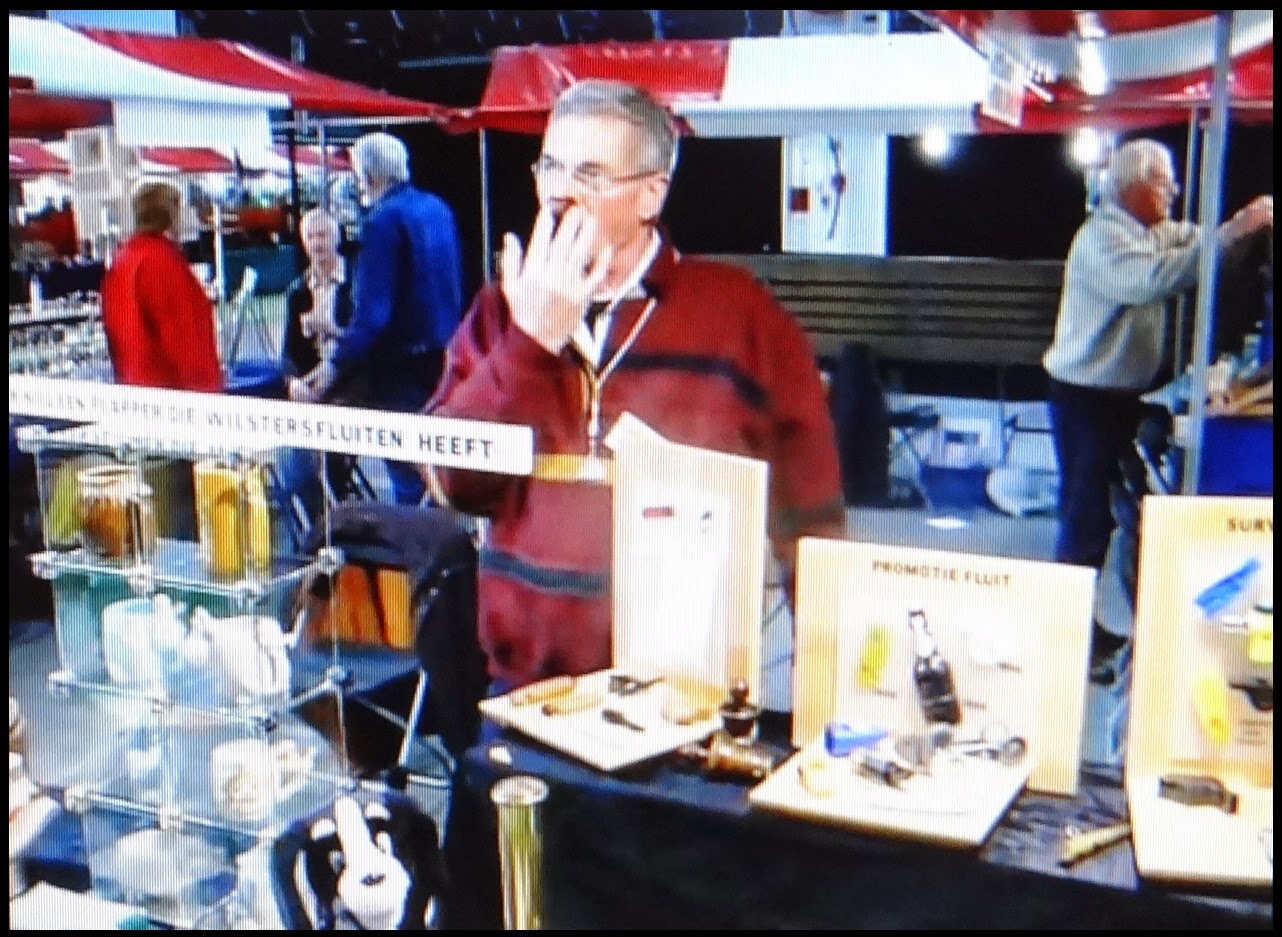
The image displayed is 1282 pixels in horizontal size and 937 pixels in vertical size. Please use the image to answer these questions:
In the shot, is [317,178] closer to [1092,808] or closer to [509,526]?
[509,526]

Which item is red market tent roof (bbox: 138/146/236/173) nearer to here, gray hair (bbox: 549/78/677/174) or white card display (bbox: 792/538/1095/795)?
gray hair (bbox: 549/78/677/174)

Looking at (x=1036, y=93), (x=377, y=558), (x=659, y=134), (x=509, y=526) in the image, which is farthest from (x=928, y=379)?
(x=377, y=558)

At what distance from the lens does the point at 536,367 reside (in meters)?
2.07

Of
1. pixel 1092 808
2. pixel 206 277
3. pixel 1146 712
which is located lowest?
pixel 1092 808

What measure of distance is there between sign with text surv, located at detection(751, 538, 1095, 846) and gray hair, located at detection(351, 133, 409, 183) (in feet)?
2.93

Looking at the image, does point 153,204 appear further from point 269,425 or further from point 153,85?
point 269,425

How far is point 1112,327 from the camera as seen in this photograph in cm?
180

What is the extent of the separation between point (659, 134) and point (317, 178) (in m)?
0.57

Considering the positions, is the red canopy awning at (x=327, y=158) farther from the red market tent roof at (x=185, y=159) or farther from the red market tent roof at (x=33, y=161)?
the red market tent roof at (x=33, y=161)

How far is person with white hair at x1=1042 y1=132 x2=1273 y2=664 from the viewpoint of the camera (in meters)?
1.74

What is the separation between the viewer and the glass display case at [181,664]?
89.8 inches

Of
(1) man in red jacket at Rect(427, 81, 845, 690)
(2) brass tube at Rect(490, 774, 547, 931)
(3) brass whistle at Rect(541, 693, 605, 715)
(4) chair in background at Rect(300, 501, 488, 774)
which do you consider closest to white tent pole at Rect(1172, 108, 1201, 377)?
(1) man in red jacket at Rect(427, 81, 845, 690)

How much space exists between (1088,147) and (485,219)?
88 centimetres

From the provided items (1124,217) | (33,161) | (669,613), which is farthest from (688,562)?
(33,161)
